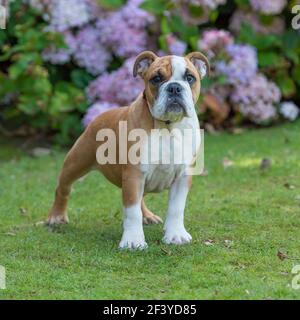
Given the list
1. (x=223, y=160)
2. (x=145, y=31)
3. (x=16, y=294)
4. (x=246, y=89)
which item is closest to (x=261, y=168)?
(x=223, y=160)

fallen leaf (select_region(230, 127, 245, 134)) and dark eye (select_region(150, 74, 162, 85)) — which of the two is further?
fallen leaf (select_region(230, 127, 245, 134))

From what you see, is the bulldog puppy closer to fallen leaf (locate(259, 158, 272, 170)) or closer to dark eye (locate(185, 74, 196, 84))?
dark eye (locate(185, 74, 196, 84))

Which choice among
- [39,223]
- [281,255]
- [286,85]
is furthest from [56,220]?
[286,85]

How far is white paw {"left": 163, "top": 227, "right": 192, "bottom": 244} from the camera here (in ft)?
19.3

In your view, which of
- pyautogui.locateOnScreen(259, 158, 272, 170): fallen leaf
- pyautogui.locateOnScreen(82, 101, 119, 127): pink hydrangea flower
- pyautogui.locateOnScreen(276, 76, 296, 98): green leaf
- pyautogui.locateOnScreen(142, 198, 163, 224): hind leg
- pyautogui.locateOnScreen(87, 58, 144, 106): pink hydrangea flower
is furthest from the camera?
pyautogui.locateOnScreen(276, 76, 296, 98): green leaf

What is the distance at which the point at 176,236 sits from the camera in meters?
5.89

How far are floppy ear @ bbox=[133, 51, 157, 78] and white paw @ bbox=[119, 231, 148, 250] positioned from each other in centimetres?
121

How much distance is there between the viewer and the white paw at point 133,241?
5.71 meters

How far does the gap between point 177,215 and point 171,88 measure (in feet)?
3.27

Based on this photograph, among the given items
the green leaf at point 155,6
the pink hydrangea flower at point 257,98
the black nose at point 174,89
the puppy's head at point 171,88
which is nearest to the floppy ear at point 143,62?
the puppy's head at point 171,88

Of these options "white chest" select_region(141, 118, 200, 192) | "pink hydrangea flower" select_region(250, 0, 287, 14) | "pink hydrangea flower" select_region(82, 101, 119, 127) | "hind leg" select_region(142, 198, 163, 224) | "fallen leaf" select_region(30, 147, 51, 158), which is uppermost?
"pink hydrangea flower" select_region(250, 0, 287, 14)

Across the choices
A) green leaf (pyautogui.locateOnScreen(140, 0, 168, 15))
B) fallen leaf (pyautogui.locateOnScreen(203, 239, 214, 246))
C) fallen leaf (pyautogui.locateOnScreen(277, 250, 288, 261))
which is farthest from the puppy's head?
green leaf (pyautogui.locateOnScreen(140, 0, 168, 15))

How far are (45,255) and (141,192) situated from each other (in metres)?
0.84

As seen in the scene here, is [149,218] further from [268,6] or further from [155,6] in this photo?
[268,6]
